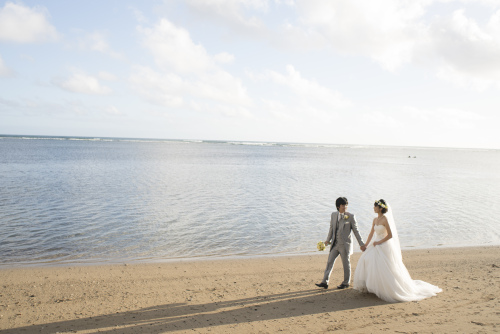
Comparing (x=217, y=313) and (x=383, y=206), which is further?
(x=383, y=206)

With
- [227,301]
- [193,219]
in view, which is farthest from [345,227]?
[193,219]

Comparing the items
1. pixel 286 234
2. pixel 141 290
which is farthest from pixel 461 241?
pixel 141 290

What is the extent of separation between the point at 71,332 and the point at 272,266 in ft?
18.5

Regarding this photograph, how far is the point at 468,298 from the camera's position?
7.61 meters

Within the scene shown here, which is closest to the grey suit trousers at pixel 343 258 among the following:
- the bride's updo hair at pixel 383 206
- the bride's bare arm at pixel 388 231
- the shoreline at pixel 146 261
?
the bride's bare arm at pixel 388 231

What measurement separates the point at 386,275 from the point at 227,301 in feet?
11.5

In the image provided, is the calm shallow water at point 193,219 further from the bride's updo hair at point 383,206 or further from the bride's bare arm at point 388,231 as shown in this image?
the bride's updo hair at point 383,206

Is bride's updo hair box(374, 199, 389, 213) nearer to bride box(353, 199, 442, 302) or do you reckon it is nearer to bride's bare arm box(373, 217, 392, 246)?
bride box(353, 199, 442, 302)

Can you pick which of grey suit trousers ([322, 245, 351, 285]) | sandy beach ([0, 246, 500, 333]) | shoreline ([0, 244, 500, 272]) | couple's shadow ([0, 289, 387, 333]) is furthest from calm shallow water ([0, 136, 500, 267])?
couple's shadow ([0, 289, 387, 333])

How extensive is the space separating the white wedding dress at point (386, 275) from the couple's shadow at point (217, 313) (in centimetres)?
29

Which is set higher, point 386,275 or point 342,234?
point 342,234

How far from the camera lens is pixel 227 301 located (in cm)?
745

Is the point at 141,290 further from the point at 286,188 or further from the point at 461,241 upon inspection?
the point at 286,188

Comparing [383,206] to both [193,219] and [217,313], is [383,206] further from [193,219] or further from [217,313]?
[193,219]
